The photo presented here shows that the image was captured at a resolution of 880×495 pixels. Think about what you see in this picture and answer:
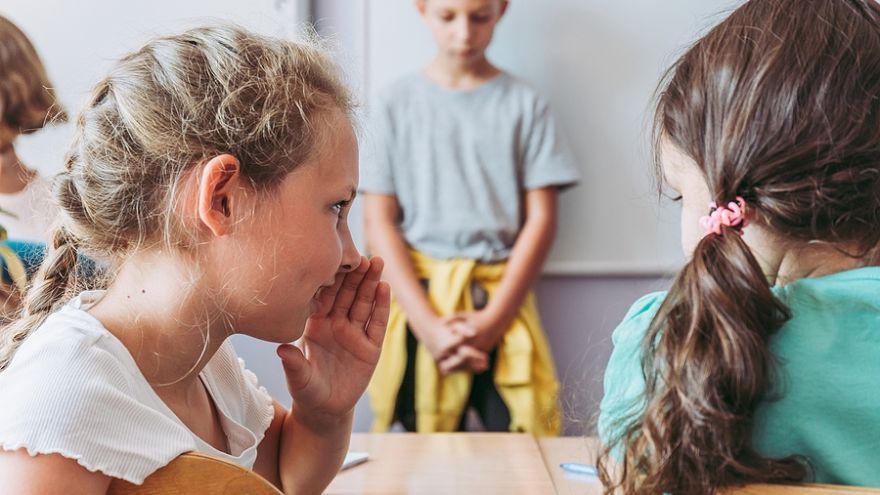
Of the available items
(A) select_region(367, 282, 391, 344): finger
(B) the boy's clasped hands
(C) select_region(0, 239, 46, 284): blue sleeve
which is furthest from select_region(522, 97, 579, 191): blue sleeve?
(A) select_region(367, 282, 391, 344): finger

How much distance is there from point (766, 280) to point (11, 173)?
1677 millimetres

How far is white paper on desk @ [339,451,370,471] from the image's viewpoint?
124 centimetres

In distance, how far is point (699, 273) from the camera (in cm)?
78

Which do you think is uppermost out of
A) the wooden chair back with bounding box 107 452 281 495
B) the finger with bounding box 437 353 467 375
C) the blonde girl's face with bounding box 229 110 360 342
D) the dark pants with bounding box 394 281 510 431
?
the blonde girl's face with bounding box 229 110 360 342

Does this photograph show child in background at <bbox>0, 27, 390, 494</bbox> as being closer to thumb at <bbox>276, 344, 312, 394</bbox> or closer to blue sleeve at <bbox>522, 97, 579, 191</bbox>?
thumb at <bbox>276, 344, 312, 394</bbox>

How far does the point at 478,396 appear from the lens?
2.38 meters

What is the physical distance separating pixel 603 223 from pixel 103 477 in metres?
2.08

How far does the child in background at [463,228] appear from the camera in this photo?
2295 millimetres

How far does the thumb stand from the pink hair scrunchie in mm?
480

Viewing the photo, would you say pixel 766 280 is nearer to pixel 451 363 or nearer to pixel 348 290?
pixel 348 290

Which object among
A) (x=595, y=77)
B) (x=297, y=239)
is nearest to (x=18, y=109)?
(x=297, y=239)

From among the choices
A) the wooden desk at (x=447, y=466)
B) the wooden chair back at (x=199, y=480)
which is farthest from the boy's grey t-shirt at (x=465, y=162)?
the wooden chair back at (x=199, y=480)

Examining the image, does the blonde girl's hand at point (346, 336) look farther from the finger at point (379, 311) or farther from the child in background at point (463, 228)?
the child in background at point (463, 228)

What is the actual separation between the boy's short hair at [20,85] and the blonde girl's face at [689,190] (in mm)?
1376
